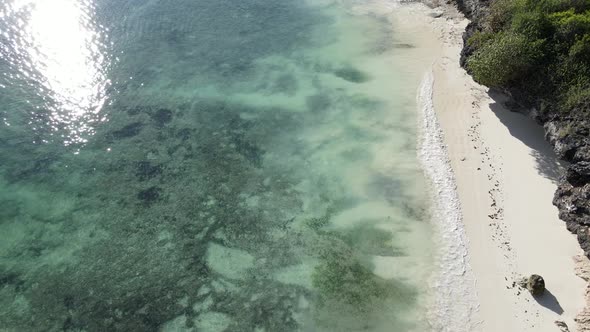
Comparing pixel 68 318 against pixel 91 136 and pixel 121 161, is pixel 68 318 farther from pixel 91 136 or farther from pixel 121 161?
pixel 91 136

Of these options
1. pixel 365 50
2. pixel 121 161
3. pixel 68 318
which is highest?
pixel 365 50

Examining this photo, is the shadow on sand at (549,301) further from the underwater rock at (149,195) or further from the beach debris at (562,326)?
the underwater rock at (149,195)

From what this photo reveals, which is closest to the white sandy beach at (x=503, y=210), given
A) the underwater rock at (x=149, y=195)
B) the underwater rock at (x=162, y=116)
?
the underwater rock at (x=149, y=195)

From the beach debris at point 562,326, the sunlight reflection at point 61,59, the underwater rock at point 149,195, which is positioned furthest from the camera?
the sunlight reflection at point 61,59

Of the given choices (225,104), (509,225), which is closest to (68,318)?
(225,104)

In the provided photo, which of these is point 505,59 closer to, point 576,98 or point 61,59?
point 576,98

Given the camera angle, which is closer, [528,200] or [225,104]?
[528,200]

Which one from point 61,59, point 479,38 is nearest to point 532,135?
point 479,38
